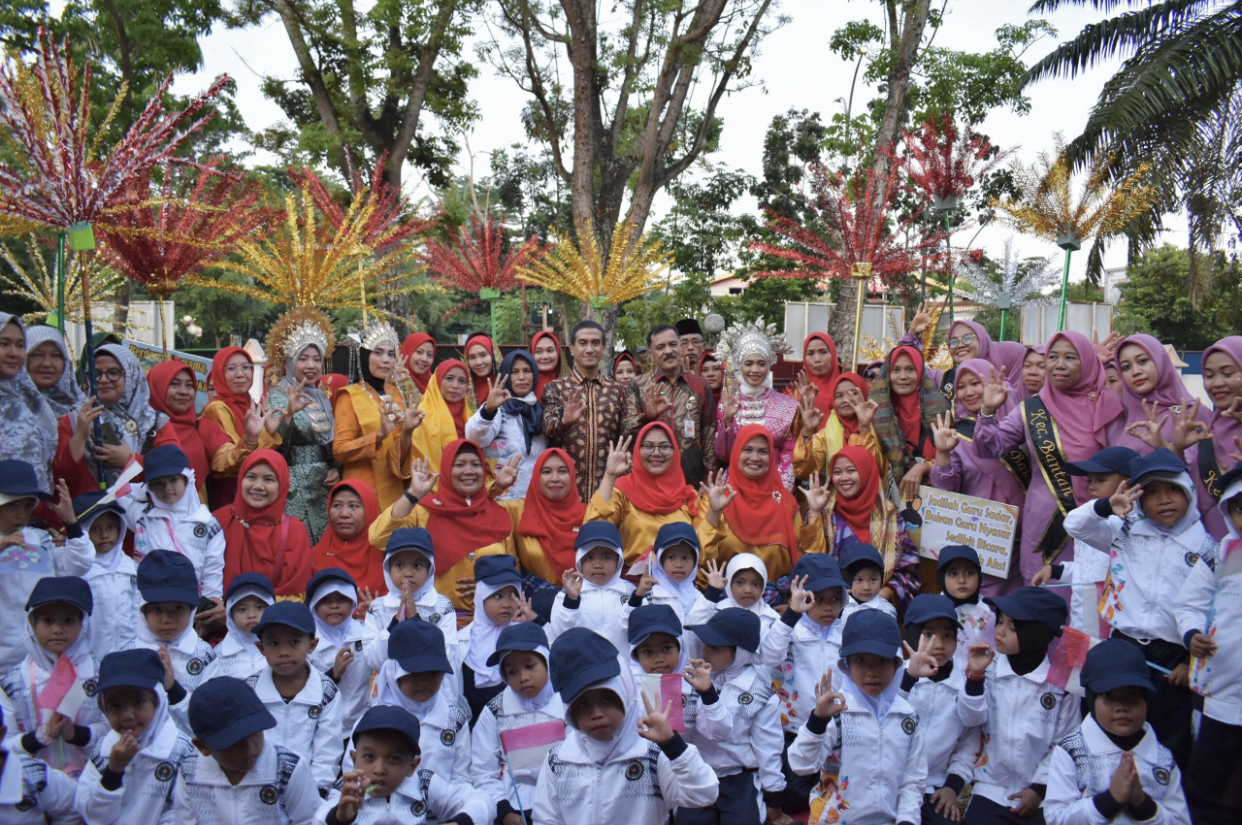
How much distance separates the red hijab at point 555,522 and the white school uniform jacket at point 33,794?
255cm

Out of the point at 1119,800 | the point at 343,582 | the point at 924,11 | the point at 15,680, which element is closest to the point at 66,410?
the point at 15,680

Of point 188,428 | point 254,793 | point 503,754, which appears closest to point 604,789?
point 503,754

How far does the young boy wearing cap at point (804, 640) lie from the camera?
14.1 feet

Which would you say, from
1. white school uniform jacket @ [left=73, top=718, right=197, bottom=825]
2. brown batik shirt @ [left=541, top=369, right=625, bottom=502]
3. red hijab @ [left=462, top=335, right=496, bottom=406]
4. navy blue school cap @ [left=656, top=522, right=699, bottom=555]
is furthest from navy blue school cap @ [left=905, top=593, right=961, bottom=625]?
red hijab @ [left=462, top=335, right=496, bottom=406]

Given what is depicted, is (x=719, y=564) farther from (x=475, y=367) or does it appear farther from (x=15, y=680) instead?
(x=15, y=680)

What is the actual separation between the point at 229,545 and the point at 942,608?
3620mm

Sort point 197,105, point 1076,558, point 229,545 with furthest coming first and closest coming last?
point 197,105 < point 229,545 < point 1076,558

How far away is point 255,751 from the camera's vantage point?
3.34m

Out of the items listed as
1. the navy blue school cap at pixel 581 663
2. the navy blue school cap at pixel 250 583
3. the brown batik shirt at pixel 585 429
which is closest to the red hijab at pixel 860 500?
the brown batik shirt at pixel 585 429

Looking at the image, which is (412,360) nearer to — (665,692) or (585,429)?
(585,429)

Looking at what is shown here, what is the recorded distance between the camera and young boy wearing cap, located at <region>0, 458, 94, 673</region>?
420 centimetres

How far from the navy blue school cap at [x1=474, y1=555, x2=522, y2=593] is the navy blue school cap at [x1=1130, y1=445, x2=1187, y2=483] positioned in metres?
2.84

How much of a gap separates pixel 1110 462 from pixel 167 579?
4.40 metres

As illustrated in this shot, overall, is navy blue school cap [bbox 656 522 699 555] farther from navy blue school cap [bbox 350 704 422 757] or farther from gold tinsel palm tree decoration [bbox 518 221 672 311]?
gold tinsel palm tree decoration [bbox 518 221 672 311]
